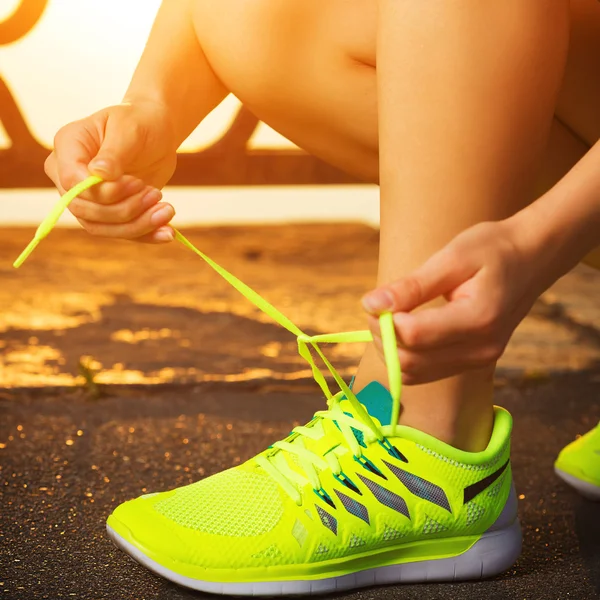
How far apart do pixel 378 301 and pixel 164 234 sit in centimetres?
28

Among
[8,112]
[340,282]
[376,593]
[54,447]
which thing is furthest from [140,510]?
[8,112]

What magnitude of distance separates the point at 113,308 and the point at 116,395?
1.38 ft

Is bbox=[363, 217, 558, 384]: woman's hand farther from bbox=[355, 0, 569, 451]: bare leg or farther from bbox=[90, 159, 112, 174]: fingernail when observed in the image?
bbox=[90, 159, 112, 174]: fingernail

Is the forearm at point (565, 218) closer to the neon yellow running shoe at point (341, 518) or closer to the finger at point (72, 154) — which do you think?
the neon yellow running shoe at point (341, 518)

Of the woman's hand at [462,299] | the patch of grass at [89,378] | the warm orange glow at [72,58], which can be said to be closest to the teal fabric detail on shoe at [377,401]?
the woman's hand at [462,299]

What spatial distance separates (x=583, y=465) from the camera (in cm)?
96

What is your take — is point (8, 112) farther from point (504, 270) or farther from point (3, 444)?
point (504, 270)

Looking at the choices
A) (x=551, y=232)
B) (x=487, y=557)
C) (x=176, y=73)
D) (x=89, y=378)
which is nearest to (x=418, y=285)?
(x=551, y=232)

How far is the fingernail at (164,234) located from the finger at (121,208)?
0.02m

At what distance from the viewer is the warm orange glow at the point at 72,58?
2.29 m

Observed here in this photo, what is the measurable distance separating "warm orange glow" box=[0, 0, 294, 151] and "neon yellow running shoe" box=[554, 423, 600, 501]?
164cm

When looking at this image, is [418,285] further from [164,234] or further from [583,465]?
[583,465]

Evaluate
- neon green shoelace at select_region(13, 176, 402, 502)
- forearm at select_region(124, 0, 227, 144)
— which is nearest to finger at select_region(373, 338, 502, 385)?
neon green shoelace at select_region(13, 176, 402, 502)

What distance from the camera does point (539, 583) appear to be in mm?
766
